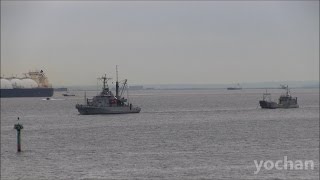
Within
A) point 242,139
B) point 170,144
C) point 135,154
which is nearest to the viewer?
point 135,154

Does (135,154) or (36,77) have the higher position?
(36,77)

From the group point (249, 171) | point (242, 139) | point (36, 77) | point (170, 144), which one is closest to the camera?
point (36, 77)

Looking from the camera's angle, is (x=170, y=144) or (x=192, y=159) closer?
(x=192, y=159)

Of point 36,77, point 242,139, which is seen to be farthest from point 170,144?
point 36,77

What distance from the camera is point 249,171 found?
78.2 meters

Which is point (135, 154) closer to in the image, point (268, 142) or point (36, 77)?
point (268, 142)

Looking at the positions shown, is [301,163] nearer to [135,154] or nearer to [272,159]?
[272,159]

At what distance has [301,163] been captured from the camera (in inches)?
3457

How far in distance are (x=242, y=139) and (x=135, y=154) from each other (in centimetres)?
3431

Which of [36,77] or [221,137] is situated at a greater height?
[36,77]

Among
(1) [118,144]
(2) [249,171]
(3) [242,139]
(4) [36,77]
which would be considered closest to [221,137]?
(3) [242,139]

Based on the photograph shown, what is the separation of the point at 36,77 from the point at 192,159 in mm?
65856

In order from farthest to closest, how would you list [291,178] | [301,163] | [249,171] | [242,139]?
[242,139], [301,163], [249,171], [291,178]

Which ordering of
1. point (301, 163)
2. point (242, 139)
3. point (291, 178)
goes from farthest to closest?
point (242, 139) → point (301, 163) → point (291, 178)
